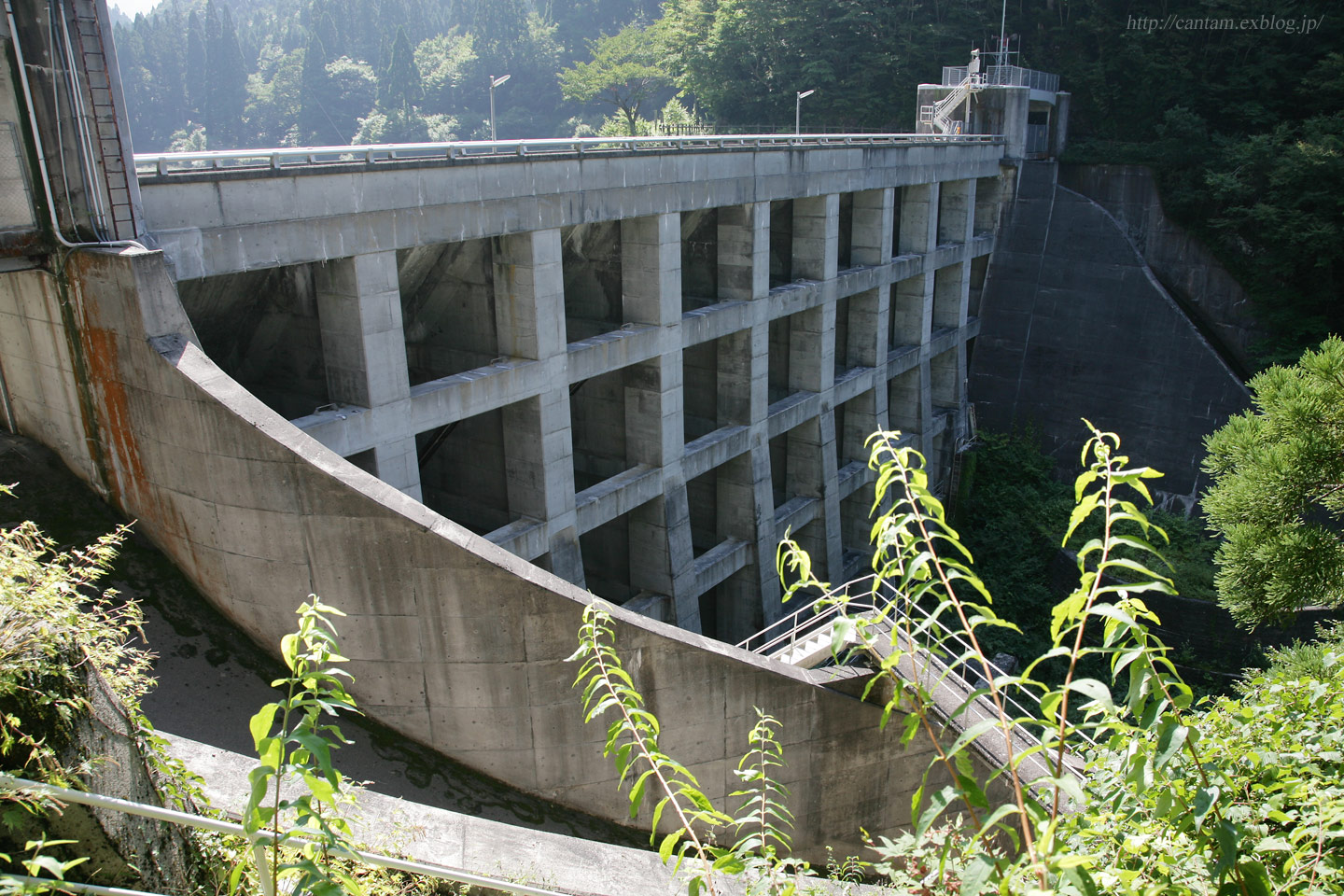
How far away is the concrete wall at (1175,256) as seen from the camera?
33188 mm

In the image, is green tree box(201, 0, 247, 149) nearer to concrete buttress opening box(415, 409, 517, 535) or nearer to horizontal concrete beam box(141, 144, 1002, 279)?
concrete buttress opening box(415, 409, 517, 535)

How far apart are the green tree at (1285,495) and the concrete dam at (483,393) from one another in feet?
20.0

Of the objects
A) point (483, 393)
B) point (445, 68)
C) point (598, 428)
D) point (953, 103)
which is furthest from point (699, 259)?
point (445, 68)

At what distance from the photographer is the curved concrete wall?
9.77 m

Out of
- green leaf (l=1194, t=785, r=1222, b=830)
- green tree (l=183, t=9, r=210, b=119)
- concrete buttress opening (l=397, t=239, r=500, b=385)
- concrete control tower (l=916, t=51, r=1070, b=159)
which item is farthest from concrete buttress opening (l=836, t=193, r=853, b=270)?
green tree (l=183, t=9, r=210, b=119)

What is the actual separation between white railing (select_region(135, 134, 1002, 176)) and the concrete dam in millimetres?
124

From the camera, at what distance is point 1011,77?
1449 inches

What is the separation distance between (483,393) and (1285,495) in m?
11.9

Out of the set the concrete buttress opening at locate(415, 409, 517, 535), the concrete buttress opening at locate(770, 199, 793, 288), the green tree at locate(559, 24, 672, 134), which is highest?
the green tree at locate(559, 24, 672, 134)

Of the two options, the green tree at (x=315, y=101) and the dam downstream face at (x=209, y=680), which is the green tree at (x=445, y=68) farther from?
the dam downstream face at (x=209, y=680)

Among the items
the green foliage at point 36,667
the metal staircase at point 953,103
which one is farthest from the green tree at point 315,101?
the green foliage at point 36,667

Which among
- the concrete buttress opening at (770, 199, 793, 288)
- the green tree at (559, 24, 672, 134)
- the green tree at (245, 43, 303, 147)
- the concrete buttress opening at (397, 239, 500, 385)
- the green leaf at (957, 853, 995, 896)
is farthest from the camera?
the green tree at (245, 43, 303, 147)

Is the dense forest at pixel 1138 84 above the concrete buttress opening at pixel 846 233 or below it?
above

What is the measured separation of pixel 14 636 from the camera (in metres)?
5.04
